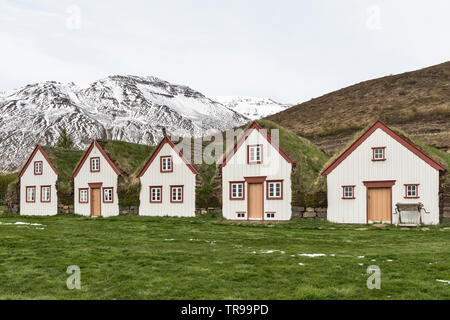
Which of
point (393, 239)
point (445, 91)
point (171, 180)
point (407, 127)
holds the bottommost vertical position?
point (393, 239)

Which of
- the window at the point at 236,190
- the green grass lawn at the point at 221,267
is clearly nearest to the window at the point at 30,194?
the window at the point at 236,190

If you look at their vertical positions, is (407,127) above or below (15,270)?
above

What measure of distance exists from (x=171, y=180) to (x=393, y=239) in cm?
2156

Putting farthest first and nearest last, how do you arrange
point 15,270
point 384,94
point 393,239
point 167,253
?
1. point 384,94
2. point 393,239
3. point 167,253
4. point 15,270

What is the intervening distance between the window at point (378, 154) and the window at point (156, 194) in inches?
694

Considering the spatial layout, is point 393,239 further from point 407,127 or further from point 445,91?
point 445,91

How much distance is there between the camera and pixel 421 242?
19.8m

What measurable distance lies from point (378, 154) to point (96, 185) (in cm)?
2546

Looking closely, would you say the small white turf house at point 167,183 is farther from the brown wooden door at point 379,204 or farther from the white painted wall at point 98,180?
the brown wooden door at point 379,204

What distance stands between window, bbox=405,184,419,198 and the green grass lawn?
8.13 metres

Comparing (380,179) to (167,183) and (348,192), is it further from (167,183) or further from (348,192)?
(167,183)

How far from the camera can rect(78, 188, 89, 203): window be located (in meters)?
44.2

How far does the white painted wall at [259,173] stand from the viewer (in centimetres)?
3378
